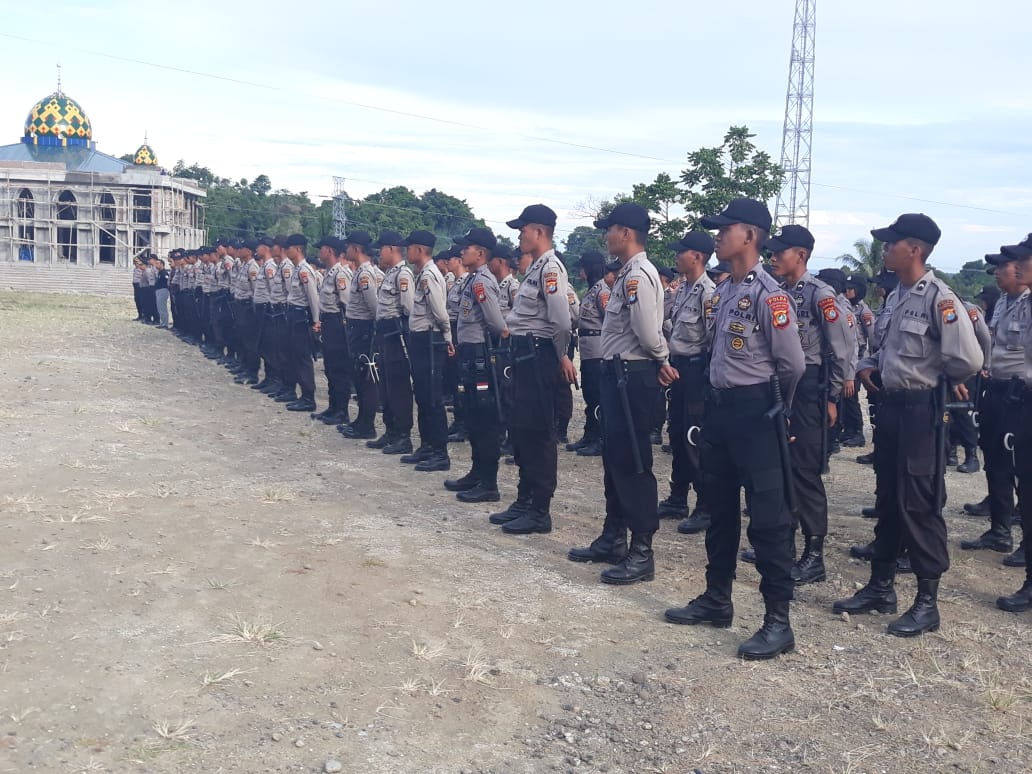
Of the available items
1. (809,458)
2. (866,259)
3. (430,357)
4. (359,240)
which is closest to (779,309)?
(809,458)

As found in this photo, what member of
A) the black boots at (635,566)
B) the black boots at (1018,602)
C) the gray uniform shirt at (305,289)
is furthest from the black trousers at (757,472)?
the gray uniform shirt at (305,289)

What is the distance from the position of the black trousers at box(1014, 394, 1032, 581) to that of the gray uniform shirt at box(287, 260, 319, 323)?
25.2 ft

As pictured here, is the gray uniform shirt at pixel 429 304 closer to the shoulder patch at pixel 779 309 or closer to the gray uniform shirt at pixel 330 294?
the gray uniform shirt at pixel 330 294

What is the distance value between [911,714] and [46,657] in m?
3.49

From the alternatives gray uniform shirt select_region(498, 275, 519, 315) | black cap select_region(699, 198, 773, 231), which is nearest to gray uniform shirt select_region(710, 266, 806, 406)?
black cap select_region(699, 198, 773, 231)

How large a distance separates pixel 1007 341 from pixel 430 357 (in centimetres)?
445

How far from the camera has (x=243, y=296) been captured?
1401cm

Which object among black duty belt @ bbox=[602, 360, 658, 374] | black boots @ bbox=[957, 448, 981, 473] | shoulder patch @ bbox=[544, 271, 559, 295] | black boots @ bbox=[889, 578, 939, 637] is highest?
shoulder patch @ bbox=[544, 271, 559, 295]

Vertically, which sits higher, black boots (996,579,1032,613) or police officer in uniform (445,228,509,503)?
police officer in uniform (445,228,509,503)

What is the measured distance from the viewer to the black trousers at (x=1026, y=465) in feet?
16.9

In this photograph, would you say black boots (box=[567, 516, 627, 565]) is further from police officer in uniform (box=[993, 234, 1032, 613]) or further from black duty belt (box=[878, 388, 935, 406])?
police officer in uniform (box=[993, 234, 1032, 613])

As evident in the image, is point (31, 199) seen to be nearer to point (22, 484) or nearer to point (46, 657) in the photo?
point (22, 484)

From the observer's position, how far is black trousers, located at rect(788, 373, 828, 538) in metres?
5.56

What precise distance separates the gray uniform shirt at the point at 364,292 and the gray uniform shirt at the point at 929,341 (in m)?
5.65
